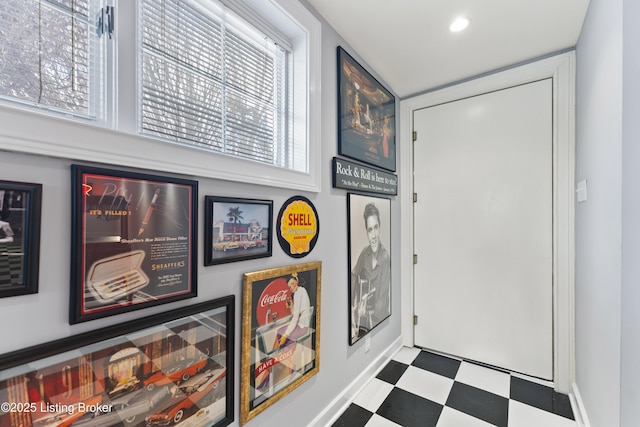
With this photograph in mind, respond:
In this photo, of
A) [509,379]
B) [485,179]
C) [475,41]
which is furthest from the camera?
[485,179]

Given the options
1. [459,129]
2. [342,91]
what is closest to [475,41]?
[459,129]

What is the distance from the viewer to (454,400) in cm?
188

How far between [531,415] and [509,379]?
391 mm

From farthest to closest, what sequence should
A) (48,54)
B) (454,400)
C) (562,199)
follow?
(562,199) → (454,400) → (48,54)

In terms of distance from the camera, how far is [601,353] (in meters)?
1.31

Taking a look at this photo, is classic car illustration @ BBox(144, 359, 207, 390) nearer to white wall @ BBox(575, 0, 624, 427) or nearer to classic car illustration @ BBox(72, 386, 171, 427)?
classic car illustration @ BBox(72, 386, 171, 427)

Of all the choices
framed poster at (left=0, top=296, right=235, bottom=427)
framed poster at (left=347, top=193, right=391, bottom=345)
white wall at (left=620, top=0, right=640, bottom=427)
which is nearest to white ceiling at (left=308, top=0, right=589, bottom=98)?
white wall at (left=620, top=0, right=640, bottom=427)

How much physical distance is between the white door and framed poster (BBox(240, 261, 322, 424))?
143 cm

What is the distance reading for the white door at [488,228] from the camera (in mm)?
2092

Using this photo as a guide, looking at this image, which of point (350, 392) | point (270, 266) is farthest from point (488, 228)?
point (270, 266)

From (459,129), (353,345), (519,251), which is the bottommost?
(353,345)

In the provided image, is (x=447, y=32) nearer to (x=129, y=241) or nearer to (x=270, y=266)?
(x=270, y=266)

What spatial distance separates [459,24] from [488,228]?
1.54 metres

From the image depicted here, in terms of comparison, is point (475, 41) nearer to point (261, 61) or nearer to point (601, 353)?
point (261, 61)
